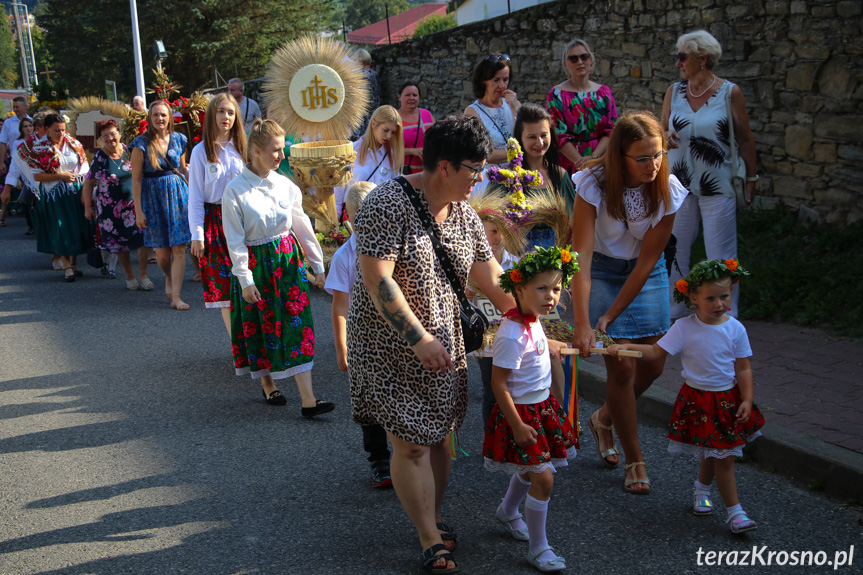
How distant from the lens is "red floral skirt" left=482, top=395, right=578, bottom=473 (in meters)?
3.27

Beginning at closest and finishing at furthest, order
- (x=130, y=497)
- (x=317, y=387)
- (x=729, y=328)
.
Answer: (x=729, y=328) → (x=130, y=497) → (x=317, y=387)

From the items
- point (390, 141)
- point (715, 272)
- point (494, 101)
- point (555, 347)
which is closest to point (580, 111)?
point (494, 101)

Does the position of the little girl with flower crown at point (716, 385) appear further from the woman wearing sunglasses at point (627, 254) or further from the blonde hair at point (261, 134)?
the blonde hair at point (261, 134)

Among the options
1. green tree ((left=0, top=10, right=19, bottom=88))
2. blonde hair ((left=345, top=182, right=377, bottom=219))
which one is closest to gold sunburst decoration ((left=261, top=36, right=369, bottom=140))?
blonde hair ((left=345, top=182, right=377, bottom=219))

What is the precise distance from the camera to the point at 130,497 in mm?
4238

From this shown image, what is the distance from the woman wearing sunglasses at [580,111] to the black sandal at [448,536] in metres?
3.47

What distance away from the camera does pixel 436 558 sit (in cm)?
331

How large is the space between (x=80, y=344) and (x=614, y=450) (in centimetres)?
506

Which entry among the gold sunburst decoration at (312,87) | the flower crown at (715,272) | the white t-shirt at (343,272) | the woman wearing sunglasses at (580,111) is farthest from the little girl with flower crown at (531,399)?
the gold sunburst decoration at (312,87)

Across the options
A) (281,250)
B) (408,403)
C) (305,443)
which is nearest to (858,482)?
(408,403)

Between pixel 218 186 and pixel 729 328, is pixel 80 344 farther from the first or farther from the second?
pixel 729 328

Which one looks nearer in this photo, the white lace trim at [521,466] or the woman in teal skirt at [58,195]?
the white lace trim at [521,466]

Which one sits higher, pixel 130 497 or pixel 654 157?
pixel 654 157

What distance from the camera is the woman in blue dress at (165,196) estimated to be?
27.6 feet
